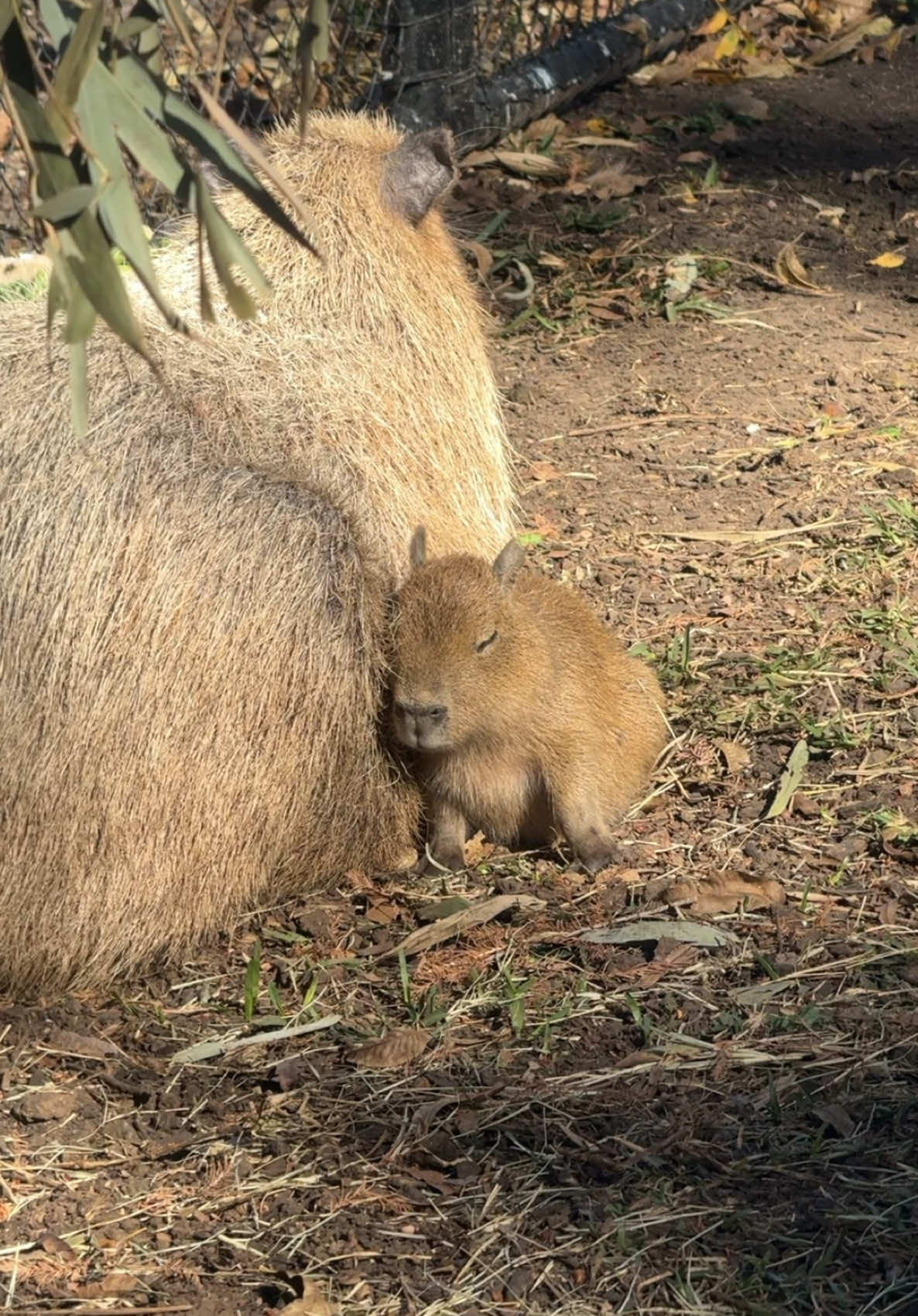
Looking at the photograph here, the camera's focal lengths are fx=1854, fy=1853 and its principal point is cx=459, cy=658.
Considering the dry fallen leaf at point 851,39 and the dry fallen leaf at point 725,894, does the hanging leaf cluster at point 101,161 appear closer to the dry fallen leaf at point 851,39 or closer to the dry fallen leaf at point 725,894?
the dry fallen leaf at point 725,894

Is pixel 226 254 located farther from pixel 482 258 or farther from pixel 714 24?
pixel 714 24

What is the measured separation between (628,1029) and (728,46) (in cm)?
606

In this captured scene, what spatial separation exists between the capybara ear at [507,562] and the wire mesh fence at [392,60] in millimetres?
2893

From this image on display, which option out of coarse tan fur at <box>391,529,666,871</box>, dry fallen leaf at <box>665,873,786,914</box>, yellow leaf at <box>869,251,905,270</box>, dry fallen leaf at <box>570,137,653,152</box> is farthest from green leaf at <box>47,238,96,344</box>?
dry fallen leaf at <box>570,137,653,152</box>

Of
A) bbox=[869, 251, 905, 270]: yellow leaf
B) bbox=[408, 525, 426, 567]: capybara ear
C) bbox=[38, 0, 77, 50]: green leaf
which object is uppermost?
Answer: bbox=[38, 0, 77, 50]: green leaf

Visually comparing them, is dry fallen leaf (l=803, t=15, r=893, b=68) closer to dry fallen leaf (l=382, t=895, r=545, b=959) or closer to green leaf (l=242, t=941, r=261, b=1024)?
dry fallen leaf (l=382, t=895, r=545, b=959)

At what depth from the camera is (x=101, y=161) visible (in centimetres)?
202

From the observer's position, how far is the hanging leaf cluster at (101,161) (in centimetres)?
196

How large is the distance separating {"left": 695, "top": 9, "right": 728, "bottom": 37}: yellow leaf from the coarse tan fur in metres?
5.01

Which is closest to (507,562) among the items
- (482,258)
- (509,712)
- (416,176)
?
(509,712)

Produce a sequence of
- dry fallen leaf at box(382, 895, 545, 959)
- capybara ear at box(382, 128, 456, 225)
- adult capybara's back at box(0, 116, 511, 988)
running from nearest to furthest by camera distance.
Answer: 1. adult capybara's back at box(0, 116, 511, 988)
2. dry fallen leaf at box(382, 895, 545, 959)
3. capybara ear at box(382, 128, 456, 225)

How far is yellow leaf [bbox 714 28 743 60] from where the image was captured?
8.17 meters

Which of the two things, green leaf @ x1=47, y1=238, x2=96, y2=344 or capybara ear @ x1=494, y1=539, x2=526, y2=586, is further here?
capybara ear @ x1=494, y1=539, x2=526, y2=586

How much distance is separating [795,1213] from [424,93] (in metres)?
4.93
